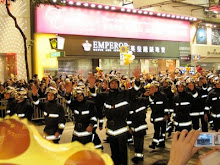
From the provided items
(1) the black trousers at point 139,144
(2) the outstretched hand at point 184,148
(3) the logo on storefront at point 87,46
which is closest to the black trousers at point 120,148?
(1) the black trousers at point 139,144

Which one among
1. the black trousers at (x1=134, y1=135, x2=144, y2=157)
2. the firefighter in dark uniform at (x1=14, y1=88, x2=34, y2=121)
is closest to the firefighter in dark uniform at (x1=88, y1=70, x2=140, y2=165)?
the black trousers at (x1=134, y1=135, x2=144, y2=157)

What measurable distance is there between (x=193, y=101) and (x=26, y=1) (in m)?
11.8

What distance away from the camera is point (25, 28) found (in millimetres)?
16891

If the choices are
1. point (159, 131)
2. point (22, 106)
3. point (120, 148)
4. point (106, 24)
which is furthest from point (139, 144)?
point (106, 24)

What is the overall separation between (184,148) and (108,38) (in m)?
19.3

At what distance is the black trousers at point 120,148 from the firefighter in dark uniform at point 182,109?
212 centimetres

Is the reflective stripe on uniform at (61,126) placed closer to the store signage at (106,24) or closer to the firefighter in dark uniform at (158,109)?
the firefighter in dark uniform at (158,109)

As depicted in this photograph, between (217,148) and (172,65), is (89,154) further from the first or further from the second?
(172,65)

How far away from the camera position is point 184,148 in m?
1.52

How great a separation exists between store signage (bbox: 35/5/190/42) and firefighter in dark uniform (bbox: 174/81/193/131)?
37.3 ft

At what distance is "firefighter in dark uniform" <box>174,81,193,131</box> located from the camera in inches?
307

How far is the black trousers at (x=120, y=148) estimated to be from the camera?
6.26 m

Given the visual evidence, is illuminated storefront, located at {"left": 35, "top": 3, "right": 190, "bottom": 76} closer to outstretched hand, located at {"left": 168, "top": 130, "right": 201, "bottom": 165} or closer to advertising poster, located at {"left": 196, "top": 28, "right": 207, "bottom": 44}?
advertising poster, located at {"left": 196, "top": 28, "right": 207, "bottom": 44}

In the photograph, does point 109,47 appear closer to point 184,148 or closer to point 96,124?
point 96,124
